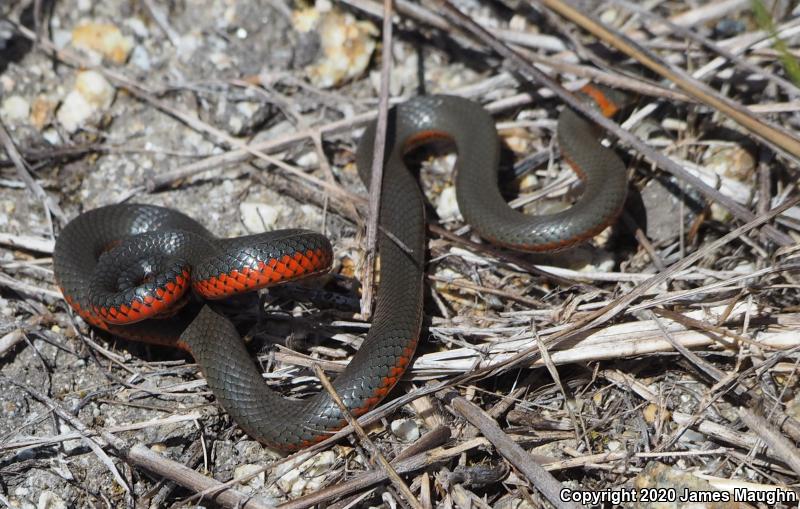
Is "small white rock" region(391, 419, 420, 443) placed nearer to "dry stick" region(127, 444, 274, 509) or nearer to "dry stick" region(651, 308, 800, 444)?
"dry stick" region(127, 444, 274, 509)

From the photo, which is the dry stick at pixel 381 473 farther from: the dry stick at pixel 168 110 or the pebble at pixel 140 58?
the pebble at pixel 140 58

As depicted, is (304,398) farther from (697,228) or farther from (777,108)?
(777,108)

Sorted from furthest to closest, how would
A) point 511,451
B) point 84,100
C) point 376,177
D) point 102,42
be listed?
1. point 102,42
2. point 84,100
3. point 376,177
4. point 511,451

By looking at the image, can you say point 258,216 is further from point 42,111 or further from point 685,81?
point 685,81

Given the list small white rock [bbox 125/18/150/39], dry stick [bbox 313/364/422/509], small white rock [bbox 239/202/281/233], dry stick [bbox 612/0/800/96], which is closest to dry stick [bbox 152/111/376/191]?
small white rock [bbox 239/202/281/233]

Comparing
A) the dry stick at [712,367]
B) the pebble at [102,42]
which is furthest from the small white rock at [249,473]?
the pebble at [102,42]

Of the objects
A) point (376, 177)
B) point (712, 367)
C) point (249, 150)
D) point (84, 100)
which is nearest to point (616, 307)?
point (712, 367)

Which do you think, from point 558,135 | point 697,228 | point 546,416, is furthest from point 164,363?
point 697,228
